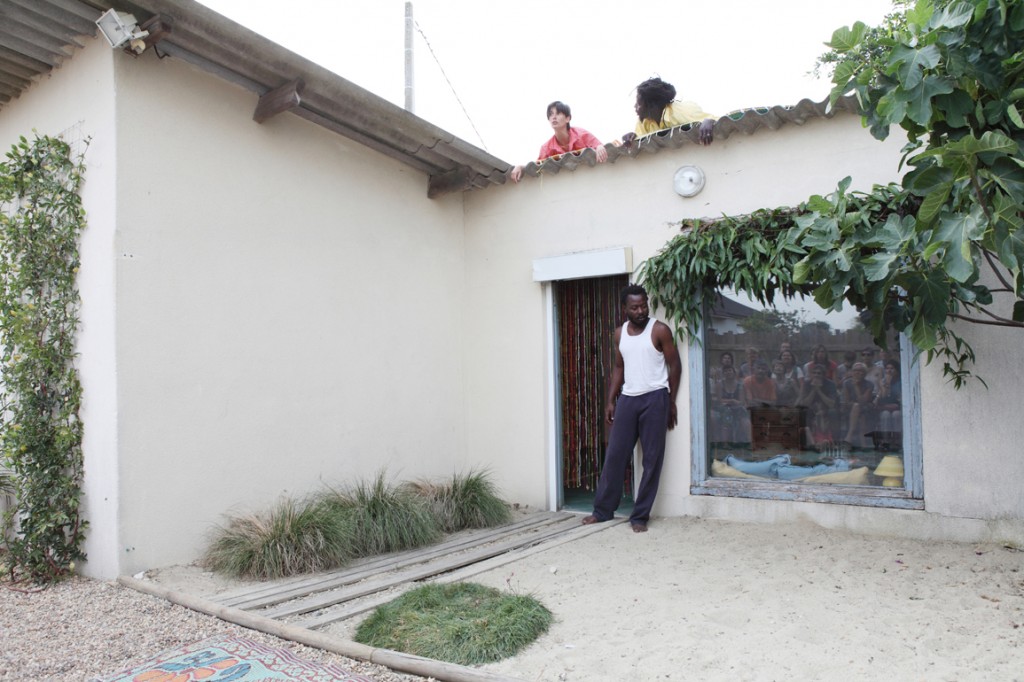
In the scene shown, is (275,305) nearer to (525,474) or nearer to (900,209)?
(525,474)

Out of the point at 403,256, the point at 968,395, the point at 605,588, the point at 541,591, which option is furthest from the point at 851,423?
the point at 403,256

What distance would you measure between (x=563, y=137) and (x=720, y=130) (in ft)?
6.21

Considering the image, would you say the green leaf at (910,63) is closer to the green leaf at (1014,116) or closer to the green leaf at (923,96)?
the green leaf at (923,96)

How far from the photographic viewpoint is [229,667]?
10.2 ft

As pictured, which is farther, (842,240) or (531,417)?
(531,417)

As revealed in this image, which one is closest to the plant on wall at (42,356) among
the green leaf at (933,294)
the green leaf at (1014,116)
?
the green leaf at (933,294)

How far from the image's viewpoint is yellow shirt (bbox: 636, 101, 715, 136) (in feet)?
21.1

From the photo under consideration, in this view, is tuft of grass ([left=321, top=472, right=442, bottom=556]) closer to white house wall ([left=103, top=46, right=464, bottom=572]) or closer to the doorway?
white house wall ([left=103, top=46, right=464, bottom=572])

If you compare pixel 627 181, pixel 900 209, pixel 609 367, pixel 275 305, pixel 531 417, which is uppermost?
pixel 627 181

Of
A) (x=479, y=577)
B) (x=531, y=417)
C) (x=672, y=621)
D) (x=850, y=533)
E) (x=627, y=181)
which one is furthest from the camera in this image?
(x=531, y=417)

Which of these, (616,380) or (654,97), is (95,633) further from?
(654,97)

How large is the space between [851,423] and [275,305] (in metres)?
4.26

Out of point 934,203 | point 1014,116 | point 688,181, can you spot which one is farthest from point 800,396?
point 1014,116

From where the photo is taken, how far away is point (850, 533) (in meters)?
4.92
